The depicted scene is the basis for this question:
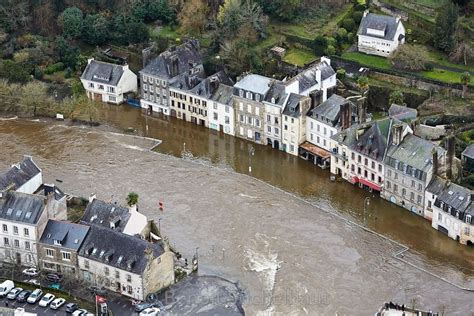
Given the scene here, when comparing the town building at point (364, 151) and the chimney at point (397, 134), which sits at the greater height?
the chimney at point (397, 134)

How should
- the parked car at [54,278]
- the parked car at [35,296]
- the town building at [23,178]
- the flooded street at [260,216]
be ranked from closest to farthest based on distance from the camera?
the parked car at [35,296], the flooded street at [260,216], the parked car at [54,278], the town building at [23,178]

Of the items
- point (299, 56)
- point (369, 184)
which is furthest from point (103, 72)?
point (369, 184)

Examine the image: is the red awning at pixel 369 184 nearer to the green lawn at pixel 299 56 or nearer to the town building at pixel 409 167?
the town building at pixel 409 167

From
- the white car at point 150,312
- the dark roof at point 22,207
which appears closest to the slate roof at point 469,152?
the white car at point 150,312

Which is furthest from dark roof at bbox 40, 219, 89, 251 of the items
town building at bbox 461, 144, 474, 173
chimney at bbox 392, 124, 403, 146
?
town building at bbox 461, 144, 474, 173

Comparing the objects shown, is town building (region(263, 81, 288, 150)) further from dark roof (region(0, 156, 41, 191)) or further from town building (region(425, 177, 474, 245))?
dark roof (region(0, 156, 41, 191))

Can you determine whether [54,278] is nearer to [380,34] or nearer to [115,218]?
[115,218]
